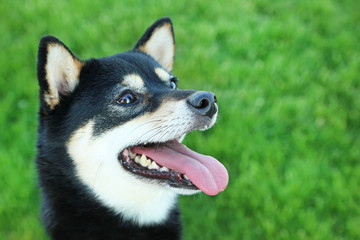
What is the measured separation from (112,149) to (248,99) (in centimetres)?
246

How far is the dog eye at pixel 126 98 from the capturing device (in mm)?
2605

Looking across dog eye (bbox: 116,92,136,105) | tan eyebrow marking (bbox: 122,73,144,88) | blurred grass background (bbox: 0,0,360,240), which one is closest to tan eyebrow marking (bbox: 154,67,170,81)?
tan eyebrow marking (bbox: 122,73,144,88)

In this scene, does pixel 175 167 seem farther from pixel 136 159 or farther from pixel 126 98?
pixel 126 98

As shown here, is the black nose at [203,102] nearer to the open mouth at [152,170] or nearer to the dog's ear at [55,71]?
the open mouth at [152,170]

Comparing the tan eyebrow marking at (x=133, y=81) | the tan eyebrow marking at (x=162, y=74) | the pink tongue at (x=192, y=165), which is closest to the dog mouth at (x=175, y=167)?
the pink tongue at (x=192, y=165)

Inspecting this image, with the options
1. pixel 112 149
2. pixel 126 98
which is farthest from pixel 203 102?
pixel 112 149

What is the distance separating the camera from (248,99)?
4512 millimetres

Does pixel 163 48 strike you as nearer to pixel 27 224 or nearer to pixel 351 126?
pixel 27 224

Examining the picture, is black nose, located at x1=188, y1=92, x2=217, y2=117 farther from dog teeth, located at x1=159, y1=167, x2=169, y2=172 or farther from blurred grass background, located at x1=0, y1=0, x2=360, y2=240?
blurred grass background, located at x1=0, y1=0, x2=360, y2=240

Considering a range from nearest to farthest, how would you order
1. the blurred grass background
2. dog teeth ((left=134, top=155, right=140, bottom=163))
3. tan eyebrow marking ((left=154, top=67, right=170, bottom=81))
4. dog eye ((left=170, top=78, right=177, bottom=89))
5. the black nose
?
the black nose → dog teeth ((left=134, top=155, right=140, bottom=163)) → tan eyebrow marking ((left=154, top=67, right=170, bottom=81)) → dog eye ((left=170, top=78, right=177, bottom=89)) → the blurred grass background

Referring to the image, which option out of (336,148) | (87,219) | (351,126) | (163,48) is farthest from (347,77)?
(87,219)

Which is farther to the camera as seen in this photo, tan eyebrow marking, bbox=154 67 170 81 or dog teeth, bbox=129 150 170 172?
tan eyebrow marking, bbox=154 67 170 81

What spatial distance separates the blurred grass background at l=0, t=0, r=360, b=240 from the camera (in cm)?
348

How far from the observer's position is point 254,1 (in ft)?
19.5
